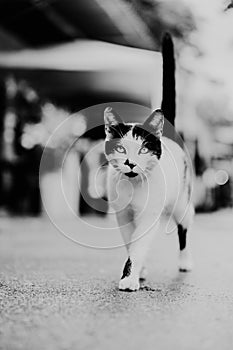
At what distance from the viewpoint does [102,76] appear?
4098mm

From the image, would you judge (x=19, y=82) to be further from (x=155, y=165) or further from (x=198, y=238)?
(x=155, y=165)

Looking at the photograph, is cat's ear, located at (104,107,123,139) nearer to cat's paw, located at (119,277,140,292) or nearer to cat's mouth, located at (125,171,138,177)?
cat's mouth, located at (125,171,138,177)

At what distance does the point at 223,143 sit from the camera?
3.54m

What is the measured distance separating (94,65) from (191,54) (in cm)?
169

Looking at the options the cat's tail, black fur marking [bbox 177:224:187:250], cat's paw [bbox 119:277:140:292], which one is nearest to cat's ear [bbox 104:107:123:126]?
the cat's tail

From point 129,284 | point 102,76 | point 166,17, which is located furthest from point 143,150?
point 102,76

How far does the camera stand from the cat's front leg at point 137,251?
186 cm

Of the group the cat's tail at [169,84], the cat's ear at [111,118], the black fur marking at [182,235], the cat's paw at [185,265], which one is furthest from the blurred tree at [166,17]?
the cat's paw at [185,265]

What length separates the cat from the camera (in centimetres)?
188

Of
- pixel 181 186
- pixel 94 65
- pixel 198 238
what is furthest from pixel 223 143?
pixel 181 186

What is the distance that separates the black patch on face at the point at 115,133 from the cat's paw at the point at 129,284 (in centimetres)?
40

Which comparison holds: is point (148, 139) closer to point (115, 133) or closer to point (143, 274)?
point (115, 133)

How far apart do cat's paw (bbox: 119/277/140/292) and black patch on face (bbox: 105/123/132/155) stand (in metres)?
0.40

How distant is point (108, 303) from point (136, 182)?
0.44 m
